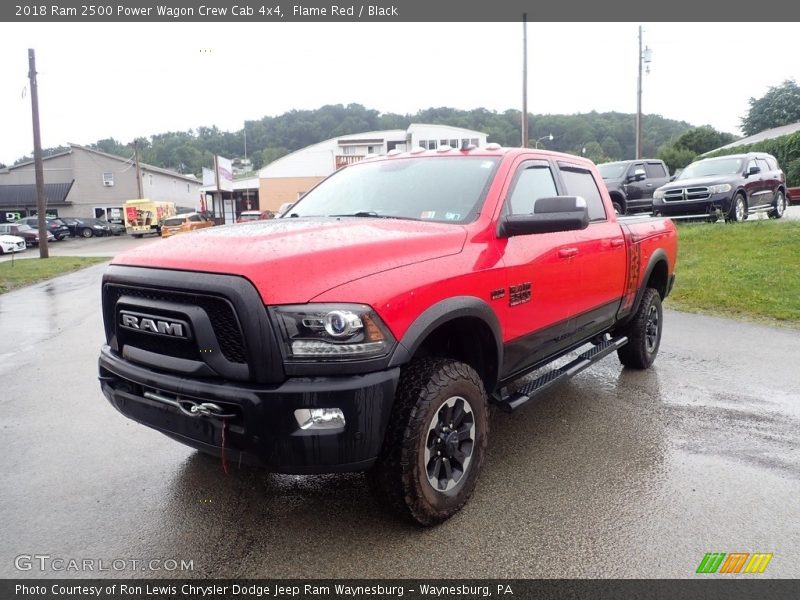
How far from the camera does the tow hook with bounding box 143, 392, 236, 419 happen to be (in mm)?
2555

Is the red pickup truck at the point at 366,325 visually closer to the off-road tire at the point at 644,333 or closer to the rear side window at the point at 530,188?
the rear side window at the point at 530,188

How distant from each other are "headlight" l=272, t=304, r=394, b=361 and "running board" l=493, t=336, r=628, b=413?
4.47 ft

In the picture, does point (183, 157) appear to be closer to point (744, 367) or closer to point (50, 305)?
point (50, 305)

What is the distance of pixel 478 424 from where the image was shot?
3.17 m

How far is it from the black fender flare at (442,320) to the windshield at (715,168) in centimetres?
1363

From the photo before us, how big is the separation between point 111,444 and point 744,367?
5845 millimetres

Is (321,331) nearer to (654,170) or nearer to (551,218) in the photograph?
(551,218)

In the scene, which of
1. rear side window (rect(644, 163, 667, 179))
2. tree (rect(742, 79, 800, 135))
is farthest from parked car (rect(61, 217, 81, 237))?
tree (rect(742, 79, 800, 135))

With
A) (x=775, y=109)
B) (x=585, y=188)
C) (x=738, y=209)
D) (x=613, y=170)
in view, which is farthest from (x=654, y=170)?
(x=775, y=109)

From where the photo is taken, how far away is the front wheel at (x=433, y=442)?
2.73 meters

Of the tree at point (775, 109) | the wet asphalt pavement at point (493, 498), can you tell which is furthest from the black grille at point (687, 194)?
the tree at point (775, 109)

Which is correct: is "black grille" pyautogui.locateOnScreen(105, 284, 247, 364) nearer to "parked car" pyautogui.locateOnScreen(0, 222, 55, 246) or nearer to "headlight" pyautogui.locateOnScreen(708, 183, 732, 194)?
"headlight" pyautogui.locateOnScreen(708, 183, 732, 194)

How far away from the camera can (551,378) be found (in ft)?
13.3

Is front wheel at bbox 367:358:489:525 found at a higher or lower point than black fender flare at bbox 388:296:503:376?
lower
